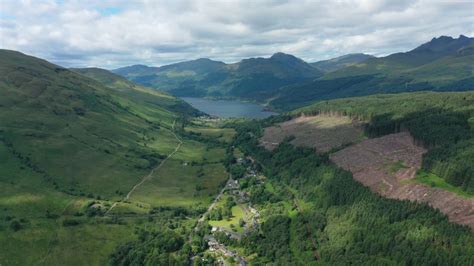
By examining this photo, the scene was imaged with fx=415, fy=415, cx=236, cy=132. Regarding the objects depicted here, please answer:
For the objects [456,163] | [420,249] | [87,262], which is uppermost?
[456,163]

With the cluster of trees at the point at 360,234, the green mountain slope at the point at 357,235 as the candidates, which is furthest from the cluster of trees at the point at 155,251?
the cluster of trees at the point at 360,234

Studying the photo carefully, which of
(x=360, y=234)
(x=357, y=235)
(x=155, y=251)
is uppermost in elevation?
(x=360, y=234)

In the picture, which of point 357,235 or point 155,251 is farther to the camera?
point 155,251

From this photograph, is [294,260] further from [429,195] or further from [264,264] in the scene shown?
[429,195]

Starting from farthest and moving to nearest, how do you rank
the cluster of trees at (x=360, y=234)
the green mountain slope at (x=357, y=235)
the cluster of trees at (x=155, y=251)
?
the cluster of trees at (x=155, y=251)
the green mountain slope at (x=357, y=235)
the cluster of trees at (x=360, y=234)

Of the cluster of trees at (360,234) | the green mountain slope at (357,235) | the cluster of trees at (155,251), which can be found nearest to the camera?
the cluster of trees at (360,234)

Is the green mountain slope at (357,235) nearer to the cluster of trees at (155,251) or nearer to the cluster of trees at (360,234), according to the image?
the cluster of trees at (360,234)

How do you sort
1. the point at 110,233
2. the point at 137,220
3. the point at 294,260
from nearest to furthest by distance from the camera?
the point at 294,260
the point at 110,233
the point at 137,220

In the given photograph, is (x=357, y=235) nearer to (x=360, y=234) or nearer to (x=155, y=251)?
(x=360, y=234)

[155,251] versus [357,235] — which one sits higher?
[357,235]

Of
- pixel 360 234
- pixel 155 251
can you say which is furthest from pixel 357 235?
pixel 155 251

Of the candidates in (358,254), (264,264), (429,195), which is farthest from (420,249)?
(264,264)
